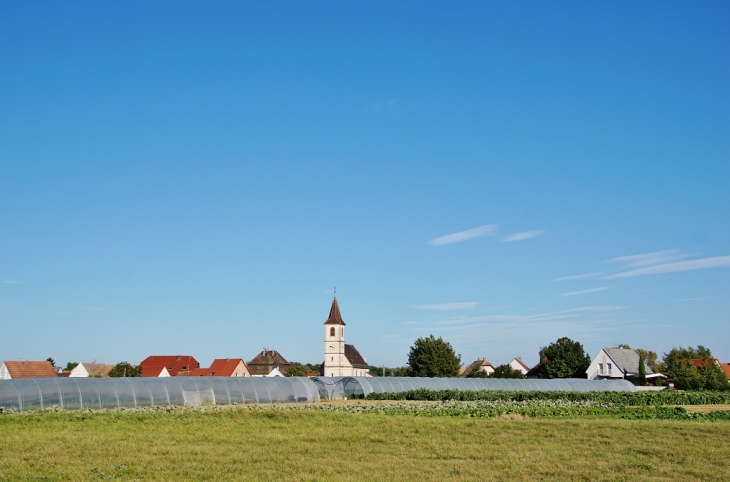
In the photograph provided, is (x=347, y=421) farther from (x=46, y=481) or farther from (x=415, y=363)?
(x=415, y=363)

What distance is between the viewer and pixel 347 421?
27.2 meters

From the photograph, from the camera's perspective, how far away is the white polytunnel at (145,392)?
1448 inches

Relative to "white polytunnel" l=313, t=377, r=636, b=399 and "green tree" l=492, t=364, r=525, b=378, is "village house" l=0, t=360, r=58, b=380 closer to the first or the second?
"white polytunnel" l=313, t=377, r=636, b=399

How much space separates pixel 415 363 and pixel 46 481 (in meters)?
75.6

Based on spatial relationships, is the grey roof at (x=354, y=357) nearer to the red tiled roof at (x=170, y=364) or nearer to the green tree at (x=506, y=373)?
the red tiled roof at (x=170, y=364)

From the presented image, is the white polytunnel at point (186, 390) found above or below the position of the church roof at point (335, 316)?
below

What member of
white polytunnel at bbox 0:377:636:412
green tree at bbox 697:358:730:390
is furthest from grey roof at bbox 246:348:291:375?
green tree at bbox 697:358:730:390

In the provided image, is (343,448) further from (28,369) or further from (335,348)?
(335,348)

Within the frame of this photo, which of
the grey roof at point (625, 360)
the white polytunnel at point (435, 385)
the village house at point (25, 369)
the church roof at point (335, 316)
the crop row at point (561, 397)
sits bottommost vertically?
the crop row at point (561, 397)

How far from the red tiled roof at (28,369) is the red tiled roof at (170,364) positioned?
56.6 ft

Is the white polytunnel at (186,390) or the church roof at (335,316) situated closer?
the white polytunnel at (186,390)

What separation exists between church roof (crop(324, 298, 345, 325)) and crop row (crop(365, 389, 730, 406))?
58058 millimetres

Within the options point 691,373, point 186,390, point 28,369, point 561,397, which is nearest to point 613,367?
point 691,373

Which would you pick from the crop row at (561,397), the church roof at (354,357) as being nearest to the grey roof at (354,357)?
the church roof at (354,357)
